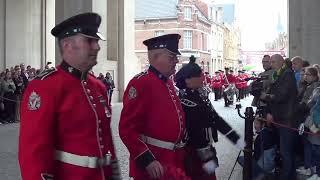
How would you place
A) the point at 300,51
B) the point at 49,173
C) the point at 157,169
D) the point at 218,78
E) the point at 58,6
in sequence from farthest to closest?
the point at 218,78 < the point at 58,6 < the point at 300,51 < the point at 157,169 < the point at 49,173

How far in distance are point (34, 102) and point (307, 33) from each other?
465 inches

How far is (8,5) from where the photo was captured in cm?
2412

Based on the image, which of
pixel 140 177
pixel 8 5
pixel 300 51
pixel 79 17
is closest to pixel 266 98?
pixel 140 177

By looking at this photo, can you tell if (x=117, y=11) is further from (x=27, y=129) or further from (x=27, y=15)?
(x=27, y=129)

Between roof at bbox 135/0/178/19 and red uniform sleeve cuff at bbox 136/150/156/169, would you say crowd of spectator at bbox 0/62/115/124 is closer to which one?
red uniform sleeve cuff at bbox 136/150/156/169

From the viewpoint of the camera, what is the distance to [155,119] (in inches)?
165

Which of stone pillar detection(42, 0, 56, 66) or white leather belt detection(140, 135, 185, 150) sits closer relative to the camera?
white leather belt detection(140, 135, 185, 150)

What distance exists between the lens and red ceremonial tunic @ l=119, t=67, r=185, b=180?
4.05 meters

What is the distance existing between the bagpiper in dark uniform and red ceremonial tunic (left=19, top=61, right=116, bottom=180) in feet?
5.09

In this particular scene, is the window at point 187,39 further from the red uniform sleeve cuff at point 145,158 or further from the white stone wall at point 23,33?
the red uniform sleeve cuff at point 145,158

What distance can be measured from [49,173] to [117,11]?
2715cm

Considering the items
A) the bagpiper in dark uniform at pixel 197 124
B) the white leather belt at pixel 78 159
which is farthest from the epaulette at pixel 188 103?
the white leather belt at pixel 78 159

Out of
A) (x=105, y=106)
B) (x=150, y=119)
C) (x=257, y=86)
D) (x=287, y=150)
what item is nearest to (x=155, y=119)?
(x=150, y=119)

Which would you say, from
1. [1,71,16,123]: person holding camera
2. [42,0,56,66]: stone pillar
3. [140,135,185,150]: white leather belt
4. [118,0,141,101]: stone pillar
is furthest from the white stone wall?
[140,135,185,150]: white leather belt
